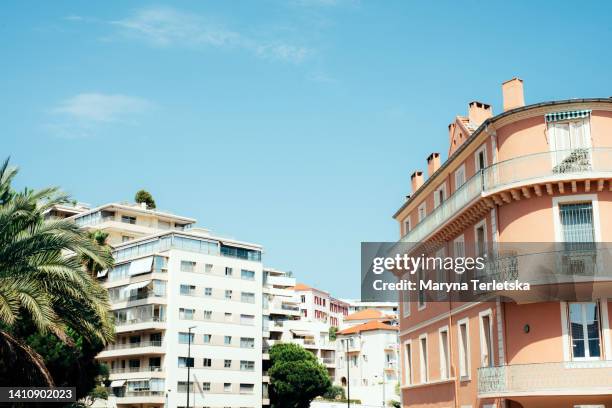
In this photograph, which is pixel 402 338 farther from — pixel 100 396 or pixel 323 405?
pixel 323 405

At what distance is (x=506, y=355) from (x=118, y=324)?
2696 inches

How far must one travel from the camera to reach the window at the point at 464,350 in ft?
113

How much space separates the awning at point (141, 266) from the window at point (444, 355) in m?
54.9

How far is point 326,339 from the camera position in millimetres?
126312

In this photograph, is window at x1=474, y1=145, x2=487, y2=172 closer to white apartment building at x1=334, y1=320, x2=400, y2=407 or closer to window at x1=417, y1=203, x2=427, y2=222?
window at x1=417, y1=203, x2=427, y2=222

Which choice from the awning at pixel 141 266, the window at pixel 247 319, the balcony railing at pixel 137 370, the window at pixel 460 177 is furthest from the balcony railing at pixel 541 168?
the window at pixel 247 319

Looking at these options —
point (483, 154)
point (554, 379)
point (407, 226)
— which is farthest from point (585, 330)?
point (407, 226)

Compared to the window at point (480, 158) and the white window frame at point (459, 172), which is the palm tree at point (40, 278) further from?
the white window frame at point (459, 172)

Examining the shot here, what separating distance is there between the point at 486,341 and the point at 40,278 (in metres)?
18.0

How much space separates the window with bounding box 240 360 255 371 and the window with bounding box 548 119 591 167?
6764 centimetres

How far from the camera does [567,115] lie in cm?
3019

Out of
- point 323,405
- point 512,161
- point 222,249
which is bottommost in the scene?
point 323,405

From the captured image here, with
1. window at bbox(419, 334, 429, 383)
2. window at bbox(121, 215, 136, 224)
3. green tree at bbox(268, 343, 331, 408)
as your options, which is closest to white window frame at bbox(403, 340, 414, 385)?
window at bbox(419, 334, 429, 383)

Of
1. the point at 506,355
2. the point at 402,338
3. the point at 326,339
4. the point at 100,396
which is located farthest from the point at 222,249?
the point at 506,355
